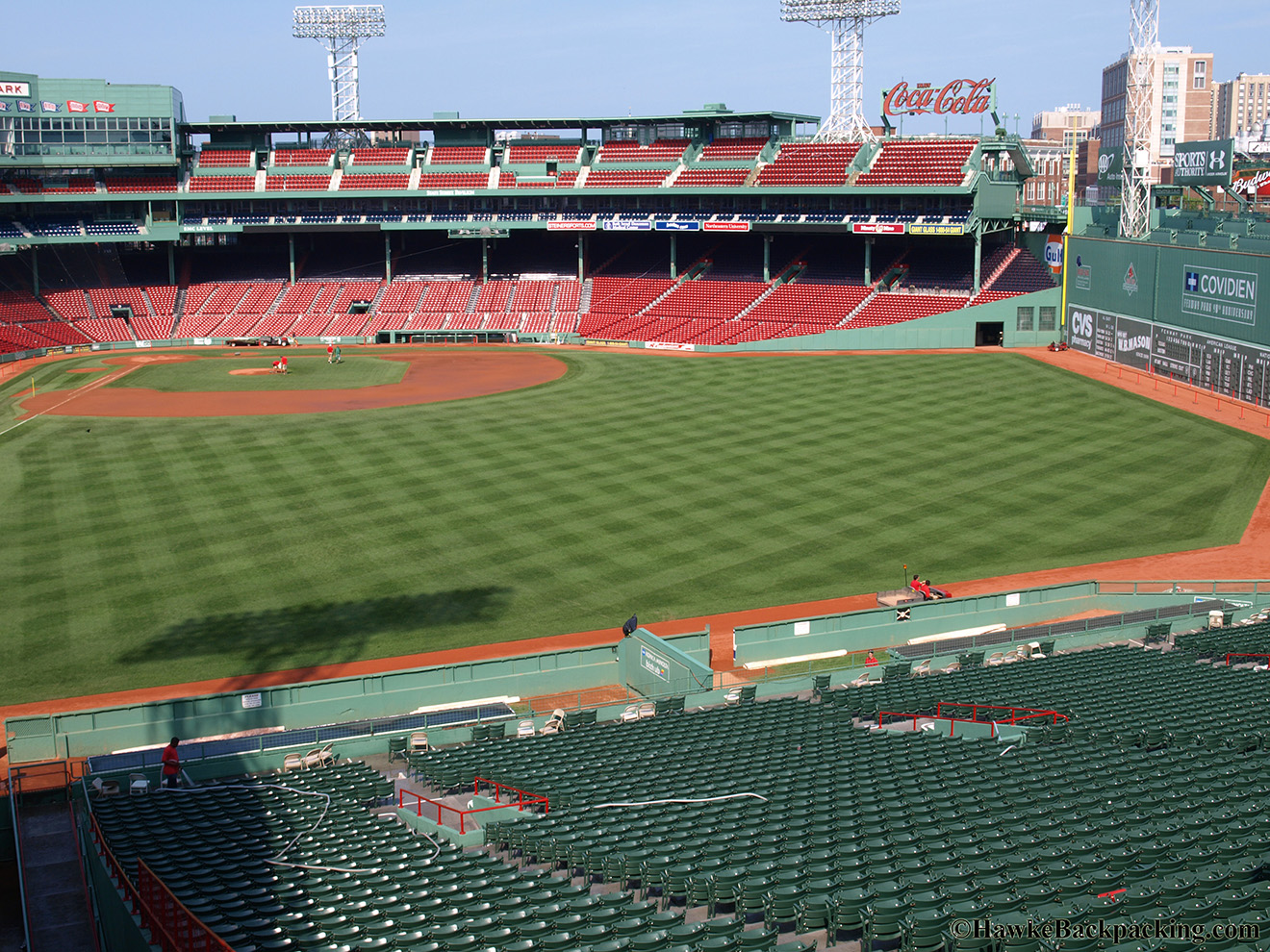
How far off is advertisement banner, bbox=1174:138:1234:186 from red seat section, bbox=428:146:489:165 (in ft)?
163

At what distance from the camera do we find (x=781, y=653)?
90.0 feet

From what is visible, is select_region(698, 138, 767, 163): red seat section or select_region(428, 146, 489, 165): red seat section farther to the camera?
select_region(428, 146, 489, 165): red seat section

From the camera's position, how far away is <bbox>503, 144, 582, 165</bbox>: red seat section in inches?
3501

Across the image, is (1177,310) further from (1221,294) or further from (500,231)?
(500,231)

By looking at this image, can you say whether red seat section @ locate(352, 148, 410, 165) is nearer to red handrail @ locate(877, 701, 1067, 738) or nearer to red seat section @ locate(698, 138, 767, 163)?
red seat section @ locate(698, 138, 767, 163)

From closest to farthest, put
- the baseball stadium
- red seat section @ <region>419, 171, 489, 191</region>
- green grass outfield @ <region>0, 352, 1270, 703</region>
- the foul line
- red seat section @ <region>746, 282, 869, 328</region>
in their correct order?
the baseball stadium, green grass outfield @ <region>0, 352, 1270, 703</region>, the foul line, red seat section @ <region>746, 282, 869, 328</region>, red seat section @ <region>419, 171, 489, 191</region>

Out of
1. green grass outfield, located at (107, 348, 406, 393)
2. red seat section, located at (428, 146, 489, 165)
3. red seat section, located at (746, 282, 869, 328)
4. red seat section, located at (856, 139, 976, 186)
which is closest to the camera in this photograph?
green grass outfield, located at (107, 348, 406, 393)

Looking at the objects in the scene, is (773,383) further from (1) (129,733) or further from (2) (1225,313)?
(1) (129,733)

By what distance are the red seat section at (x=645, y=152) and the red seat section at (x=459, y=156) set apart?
9228 mm

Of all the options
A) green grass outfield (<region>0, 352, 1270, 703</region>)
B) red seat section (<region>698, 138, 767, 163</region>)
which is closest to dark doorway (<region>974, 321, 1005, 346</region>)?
green grass outfield (<region>0, 352, 1270, 703</region>)

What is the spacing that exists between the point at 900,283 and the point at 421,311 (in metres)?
35.0

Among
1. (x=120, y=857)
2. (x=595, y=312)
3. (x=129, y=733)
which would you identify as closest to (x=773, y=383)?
(x=595, y=312)

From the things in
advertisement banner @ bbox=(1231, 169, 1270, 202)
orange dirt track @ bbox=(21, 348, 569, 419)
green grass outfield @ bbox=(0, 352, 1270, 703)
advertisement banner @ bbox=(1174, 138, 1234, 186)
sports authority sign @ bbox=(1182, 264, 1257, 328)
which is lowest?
green grass outfield @ bbox=(0, 352, 1270, 703)

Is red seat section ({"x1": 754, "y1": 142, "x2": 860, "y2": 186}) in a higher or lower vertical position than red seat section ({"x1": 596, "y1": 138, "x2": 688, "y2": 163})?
lower
